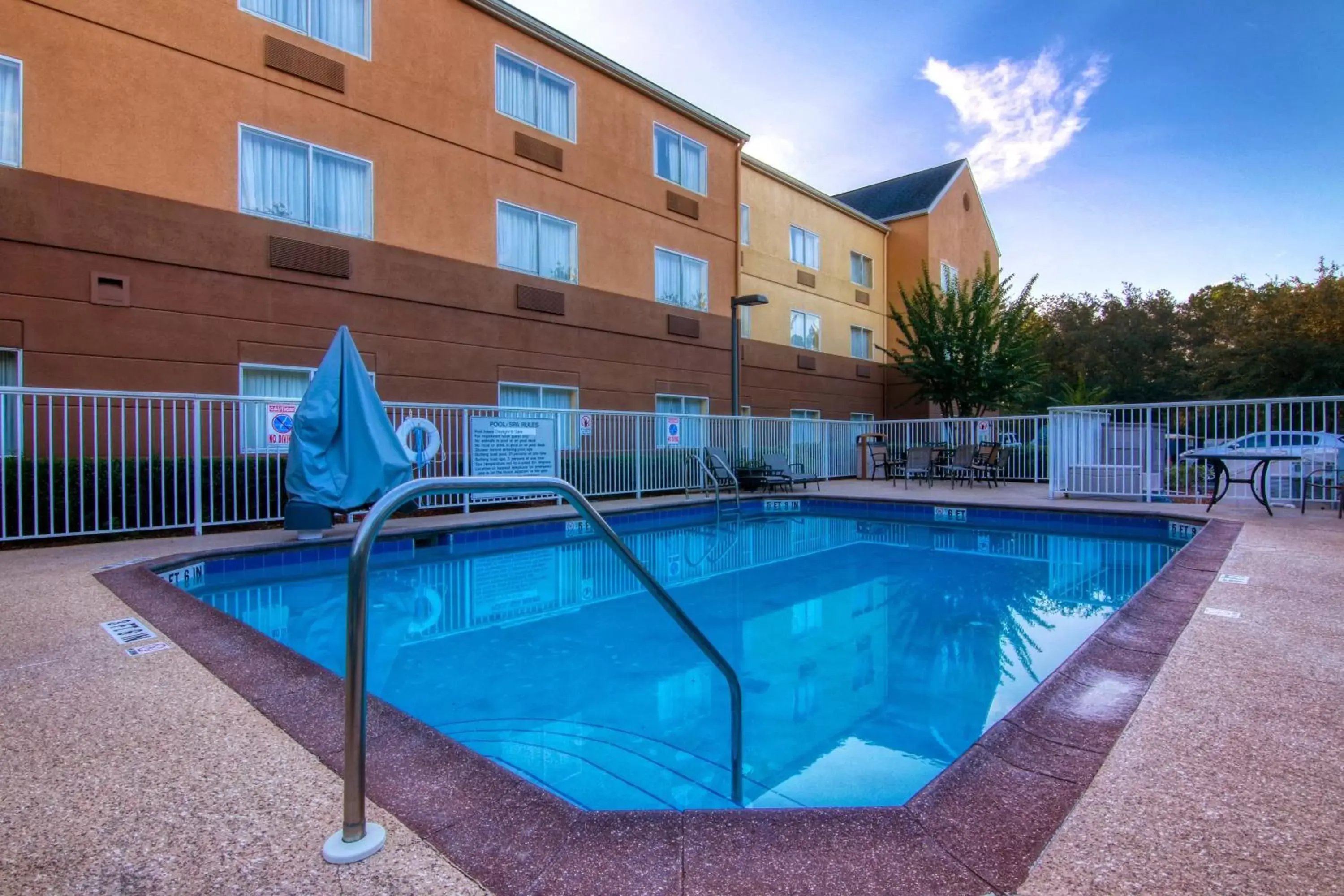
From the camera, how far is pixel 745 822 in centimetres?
164

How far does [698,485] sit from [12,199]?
32.2ft

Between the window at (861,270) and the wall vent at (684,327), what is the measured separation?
285 inches

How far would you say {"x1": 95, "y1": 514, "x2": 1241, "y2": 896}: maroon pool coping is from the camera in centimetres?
138

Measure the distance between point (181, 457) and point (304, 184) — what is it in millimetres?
→ 4207

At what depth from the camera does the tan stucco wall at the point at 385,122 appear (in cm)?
736

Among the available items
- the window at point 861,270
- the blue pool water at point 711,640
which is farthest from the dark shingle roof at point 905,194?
the blue pool water at point 711,640

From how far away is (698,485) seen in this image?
40.0 ft

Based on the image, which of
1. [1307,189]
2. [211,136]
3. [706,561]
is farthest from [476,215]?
[1307,189]

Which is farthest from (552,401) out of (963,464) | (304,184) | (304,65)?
(963,464)

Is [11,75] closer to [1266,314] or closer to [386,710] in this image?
[386,710]

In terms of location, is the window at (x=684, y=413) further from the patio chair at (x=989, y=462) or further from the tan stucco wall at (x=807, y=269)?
the patio chair at (x=989, y=462)

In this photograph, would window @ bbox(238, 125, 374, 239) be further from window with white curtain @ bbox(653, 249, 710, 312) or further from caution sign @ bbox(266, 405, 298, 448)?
window with white curtain @ bbox(653, 249, 710, 312)

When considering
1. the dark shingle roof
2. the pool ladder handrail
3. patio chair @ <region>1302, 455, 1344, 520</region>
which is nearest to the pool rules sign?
the pool ladder handrail

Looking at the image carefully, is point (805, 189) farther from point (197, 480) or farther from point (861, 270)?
point (197, 480)
